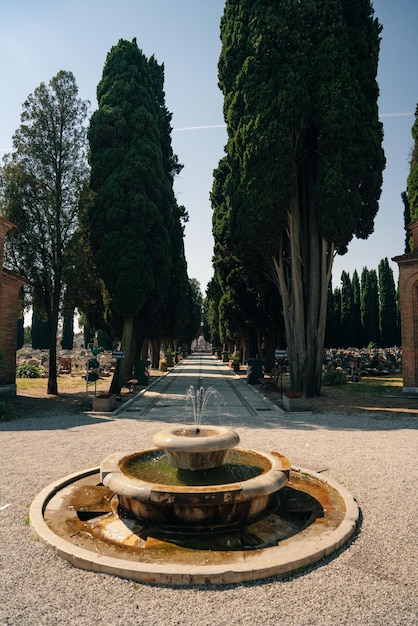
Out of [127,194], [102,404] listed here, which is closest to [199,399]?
[102,404]

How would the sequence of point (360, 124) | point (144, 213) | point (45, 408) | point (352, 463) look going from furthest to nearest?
point (144, 213) → point (360, 124) → point (45, 408) → point (352, 463)

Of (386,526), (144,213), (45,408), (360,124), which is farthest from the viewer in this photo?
(144,213)

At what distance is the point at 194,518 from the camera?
479 cm

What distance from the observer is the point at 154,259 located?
62.7ft

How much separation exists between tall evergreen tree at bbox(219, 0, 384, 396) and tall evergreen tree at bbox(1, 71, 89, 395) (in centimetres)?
720

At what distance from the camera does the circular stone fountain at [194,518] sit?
13.0 ft

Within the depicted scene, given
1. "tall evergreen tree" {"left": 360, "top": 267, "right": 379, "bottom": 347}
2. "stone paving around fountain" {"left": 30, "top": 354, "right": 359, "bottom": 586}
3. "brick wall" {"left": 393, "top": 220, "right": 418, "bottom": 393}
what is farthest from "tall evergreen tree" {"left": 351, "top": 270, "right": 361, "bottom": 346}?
"stone paving around fountain" {"left": 30, "top": 354, "right": 359, "bottom": 586}

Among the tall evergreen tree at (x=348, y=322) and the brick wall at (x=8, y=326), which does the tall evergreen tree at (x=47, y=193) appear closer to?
the brick wall at (x=8, y=326)

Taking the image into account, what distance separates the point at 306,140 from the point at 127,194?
7668 mm

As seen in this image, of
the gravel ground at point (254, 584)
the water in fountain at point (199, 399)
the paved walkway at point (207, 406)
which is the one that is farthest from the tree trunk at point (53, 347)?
the gravel ground at point (254, 584)

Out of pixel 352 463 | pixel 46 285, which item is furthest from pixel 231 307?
pixel 352 463

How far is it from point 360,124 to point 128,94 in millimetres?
10244

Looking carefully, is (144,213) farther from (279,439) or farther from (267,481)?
(267,481)

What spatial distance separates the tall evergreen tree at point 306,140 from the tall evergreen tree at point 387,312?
4170 cm
